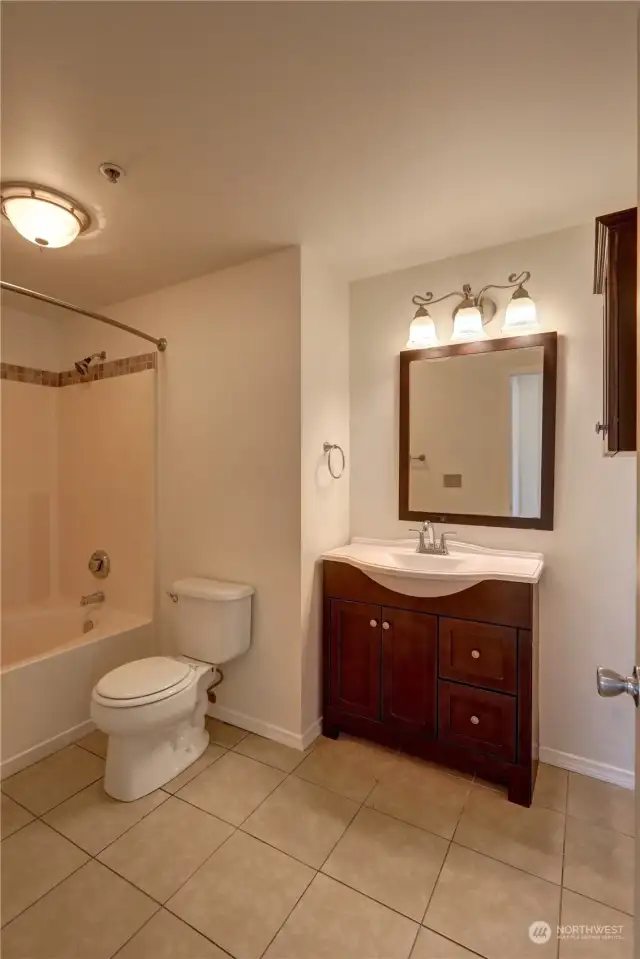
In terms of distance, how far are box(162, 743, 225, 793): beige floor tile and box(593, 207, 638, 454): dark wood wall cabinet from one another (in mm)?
2002

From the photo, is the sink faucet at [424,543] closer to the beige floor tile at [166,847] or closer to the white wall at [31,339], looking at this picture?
the beige floor tile at [166,847]

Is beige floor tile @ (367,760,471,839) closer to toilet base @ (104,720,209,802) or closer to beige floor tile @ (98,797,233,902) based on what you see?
beige floor tile @ (98,797,233,902)

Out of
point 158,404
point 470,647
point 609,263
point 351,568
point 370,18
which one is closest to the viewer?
point 370,18

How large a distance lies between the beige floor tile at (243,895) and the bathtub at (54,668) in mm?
1070

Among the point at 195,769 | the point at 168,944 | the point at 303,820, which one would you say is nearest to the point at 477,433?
the point at 303,820

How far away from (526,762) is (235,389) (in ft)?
6.56

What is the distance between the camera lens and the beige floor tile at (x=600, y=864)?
1.30m

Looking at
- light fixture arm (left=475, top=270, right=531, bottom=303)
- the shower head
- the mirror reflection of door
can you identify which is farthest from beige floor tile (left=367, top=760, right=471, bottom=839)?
the shower head

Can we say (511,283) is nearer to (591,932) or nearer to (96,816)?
(591,932)

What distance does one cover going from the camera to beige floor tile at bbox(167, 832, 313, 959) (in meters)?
1.20

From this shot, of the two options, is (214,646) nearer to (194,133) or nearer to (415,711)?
(415,711)

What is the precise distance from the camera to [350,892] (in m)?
1.32

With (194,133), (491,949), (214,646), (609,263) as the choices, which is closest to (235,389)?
(194,133)

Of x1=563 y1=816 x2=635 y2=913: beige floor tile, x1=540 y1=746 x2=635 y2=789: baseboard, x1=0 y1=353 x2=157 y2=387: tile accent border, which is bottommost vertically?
x1=563 y1=816 x2=635 y2=913: beige floor tile
